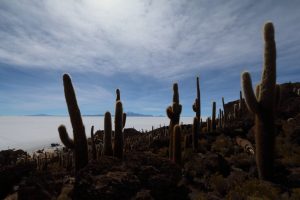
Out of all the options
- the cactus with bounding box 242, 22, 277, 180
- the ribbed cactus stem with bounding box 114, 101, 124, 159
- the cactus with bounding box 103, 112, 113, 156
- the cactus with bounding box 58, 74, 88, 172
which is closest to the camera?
the cactus with bounding box 242, 22, 277, 180

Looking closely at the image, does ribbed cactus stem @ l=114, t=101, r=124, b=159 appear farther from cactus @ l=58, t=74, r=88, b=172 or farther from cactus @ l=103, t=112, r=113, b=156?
cactus @ l=58, t=74, r=88, b=172

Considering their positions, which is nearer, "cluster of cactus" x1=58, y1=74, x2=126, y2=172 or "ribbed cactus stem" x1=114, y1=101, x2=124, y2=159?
"cluster of cactus" x1=58, y1=74, x2=126, y2=172

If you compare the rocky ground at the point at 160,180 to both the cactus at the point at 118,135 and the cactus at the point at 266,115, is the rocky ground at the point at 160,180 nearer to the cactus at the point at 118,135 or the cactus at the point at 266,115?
the cactus at the point at 266,115

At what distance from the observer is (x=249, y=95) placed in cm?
1091

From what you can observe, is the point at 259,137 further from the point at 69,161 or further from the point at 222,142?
the point at 69,161

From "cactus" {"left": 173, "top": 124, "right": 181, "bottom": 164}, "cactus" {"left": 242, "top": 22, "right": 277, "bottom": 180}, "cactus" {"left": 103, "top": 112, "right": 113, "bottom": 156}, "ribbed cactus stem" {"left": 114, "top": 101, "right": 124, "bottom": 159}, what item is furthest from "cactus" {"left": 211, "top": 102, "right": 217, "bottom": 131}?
"cactus" {"left": 242, "top": 22, "right": 277, "bottom": 180}

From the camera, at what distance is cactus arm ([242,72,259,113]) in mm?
10828

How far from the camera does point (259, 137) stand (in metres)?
10.9

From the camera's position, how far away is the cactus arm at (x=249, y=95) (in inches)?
426

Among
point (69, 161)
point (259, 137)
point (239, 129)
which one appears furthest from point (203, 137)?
point (259, 137)

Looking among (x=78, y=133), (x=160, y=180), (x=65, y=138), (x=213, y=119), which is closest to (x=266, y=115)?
(x=160, y=180)

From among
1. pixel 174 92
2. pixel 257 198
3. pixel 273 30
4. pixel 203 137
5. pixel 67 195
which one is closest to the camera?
pixel 257 198

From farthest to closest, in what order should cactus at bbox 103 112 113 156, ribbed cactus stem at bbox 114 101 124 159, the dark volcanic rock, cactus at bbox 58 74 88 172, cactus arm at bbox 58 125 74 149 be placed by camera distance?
cactus at bbox 103 112 113 156 → cactus arm at bbox 58 125 74 149 → ribbed cactus stem at bbox 114 101 124 159 → cactus at bbox 58 74 88 172 → the dark volcanic rock

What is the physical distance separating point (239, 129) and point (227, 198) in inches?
658
